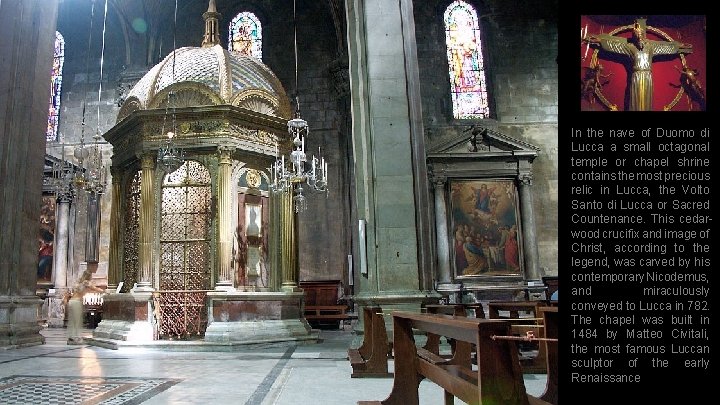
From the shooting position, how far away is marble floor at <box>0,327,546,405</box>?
439cm

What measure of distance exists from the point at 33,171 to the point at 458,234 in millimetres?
11072

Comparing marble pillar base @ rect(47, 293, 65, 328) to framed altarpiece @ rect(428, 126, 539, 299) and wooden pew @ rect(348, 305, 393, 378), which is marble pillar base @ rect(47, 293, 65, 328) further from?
wooden pew @ rect(348, 305, 393, 378)

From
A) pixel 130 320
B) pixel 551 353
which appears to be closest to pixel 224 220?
pixel 130 320

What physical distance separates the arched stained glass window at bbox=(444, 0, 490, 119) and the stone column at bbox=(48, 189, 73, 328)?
12737 mm

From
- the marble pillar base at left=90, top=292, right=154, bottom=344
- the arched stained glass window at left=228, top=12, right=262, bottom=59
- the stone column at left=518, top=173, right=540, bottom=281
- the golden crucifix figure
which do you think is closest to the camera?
the golden crucifix figure

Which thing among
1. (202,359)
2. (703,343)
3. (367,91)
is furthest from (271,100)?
(703,343)

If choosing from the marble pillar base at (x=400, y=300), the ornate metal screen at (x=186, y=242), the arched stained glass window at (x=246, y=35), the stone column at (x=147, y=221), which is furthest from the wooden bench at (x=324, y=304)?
the arched stained glass window at (x=246, y=35)

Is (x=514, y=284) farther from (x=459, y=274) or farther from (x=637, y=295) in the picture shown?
(x=637, y=295)

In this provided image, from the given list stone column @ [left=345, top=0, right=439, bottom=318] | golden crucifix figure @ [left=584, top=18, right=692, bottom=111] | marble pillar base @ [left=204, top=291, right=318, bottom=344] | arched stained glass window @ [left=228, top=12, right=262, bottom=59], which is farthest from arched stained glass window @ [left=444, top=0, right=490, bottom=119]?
golden crucifix figure @ [left=584, top=18, right=692, bottom=111]

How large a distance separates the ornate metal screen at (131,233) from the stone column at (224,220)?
5.89ft

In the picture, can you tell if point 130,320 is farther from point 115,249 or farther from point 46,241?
point 46,241

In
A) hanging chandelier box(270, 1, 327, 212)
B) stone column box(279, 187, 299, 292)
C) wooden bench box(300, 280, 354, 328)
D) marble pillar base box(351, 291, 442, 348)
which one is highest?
hanging chandelier box(270, 1, 327, 212)

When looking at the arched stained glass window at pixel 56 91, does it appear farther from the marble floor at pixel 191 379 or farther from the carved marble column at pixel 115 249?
the marble floor at pixel 191 379

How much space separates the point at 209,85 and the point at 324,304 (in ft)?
25.5
